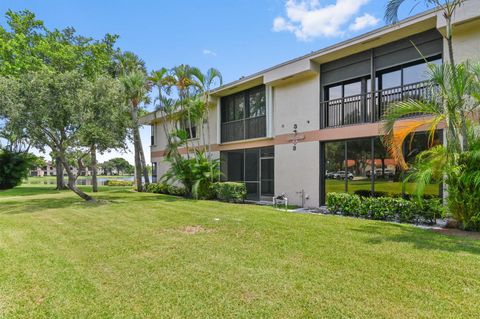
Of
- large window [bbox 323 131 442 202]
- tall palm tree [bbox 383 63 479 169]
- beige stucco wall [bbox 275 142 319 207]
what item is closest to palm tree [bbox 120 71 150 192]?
beige stucco wall [bbox 275 142 319 207]

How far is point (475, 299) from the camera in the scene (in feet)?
12.1

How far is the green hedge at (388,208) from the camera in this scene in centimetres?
835

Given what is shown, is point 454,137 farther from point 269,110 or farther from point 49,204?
point 49,204

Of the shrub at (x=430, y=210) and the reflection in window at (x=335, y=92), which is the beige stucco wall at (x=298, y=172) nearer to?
the reflection in window at (x=335, y=92)

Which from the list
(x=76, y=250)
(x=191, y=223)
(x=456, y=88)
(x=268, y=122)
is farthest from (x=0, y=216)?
(x=456, y=88)

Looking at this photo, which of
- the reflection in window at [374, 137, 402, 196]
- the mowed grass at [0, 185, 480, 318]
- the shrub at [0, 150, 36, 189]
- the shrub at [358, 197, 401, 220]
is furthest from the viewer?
the shrub at [0, 150, 36, 189]

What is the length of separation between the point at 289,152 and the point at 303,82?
10.7 feet

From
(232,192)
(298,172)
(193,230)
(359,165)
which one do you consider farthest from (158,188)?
(359,165)

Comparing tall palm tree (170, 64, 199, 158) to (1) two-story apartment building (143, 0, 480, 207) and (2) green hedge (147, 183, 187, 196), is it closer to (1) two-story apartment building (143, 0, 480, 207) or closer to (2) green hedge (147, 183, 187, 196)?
(1) two-story apartment building (143, 0, 480, 207)

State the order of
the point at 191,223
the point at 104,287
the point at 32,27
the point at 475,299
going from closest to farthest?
the point at 475,299 < the point at 104,287 < the point at 191,223 < the point at 32,27

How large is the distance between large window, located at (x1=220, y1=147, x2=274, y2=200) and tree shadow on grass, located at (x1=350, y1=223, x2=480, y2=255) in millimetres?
7446

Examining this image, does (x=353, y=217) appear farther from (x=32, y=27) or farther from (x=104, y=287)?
(x=32, y=27)

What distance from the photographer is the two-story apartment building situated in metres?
9.62

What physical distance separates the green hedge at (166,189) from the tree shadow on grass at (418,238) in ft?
39.9
